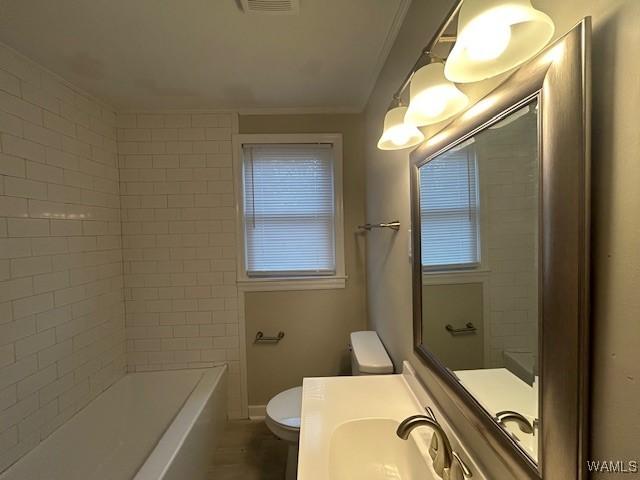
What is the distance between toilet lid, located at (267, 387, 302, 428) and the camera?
160 centimetres

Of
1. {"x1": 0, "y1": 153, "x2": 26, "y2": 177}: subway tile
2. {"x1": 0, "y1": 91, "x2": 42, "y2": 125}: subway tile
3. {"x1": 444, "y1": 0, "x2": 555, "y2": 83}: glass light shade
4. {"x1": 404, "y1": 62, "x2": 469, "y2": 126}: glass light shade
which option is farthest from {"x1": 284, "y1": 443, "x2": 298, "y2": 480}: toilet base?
{"x1": 0, "y1": 91, "x2": 42, "y2": 125}: subway tile

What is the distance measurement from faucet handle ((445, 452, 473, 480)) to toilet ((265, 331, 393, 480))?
698mm

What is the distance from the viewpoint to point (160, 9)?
4.09ft

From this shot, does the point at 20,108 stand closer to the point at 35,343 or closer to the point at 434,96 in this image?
the point at 35,343

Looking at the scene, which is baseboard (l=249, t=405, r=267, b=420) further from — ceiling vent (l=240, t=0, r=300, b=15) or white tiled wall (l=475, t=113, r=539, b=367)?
ceiling vent (l=240, t=0, r=300, b=15)

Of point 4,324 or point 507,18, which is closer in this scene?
point 507,18

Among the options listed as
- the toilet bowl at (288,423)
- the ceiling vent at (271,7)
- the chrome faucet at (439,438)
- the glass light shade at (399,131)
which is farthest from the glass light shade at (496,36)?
the toilet bowl at (288,423)

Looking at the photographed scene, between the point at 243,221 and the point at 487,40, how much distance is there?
200cm

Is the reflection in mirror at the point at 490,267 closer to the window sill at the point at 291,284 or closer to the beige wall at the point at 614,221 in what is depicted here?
the beige wall at the point at 614,221

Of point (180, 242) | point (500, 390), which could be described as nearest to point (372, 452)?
point (500, 390)

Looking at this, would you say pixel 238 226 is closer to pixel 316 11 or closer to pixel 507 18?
pixel 316 11

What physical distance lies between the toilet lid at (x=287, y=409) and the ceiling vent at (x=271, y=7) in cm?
200

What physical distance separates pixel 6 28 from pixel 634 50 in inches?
86.9

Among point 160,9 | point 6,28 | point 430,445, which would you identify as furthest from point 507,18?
point 6,28
